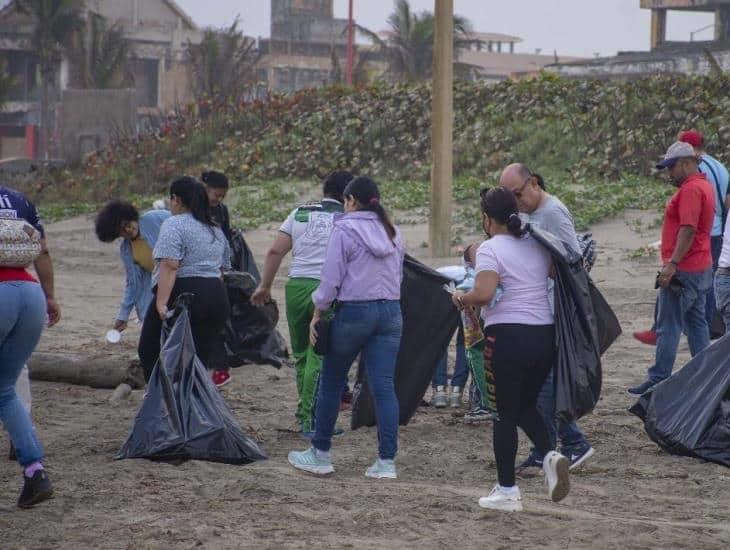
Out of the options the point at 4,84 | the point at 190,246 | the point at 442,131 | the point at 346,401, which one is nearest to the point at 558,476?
the point at 190,246

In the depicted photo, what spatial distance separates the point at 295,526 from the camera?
227 inches

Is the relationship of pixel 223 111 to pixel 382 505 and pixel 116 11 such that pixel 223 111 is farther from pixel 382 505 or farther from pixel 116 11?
pixel 116 11

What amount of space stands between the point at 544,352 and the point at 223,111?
24043 millimetres

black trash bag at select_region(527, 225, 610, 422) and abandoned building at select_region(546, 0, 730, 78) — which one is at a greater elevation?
abandoned building at select_region(546, 0, 730, 78)

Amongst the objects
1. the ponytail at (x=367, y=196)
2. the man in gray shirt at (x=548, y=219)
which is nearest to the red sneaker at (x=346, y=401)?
the man in gray shirt at (x=548, y=219)

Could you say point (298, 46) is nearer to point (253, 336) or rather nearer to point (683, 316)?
point (253, 336)

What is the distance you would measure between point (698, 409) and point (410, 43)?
4304cm

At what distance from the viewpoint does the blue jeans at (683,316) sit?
8.55 metres

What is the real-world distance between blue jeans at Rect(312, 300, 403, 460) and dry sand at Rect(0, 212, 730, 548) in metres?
0.33

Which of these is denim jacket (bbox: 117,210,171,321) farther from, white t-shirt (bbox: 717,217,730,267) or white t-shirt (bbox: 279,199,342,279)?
white t-shirt (bbox: 717,217,730,267)

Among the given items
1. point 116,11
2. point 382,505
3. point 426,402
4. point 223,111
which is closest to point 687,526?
point 382,505

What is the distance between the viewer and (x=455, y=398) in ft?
29.5

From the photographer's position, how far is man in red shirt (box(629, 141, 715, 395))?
27.2 feet

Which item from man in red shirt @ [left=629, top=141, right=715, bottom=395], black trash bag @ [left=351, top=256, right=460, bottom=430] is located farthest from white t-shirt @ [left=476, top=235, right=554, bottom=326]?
man in red shirt @ [left=629, top=141, right=715, bottom=395]
